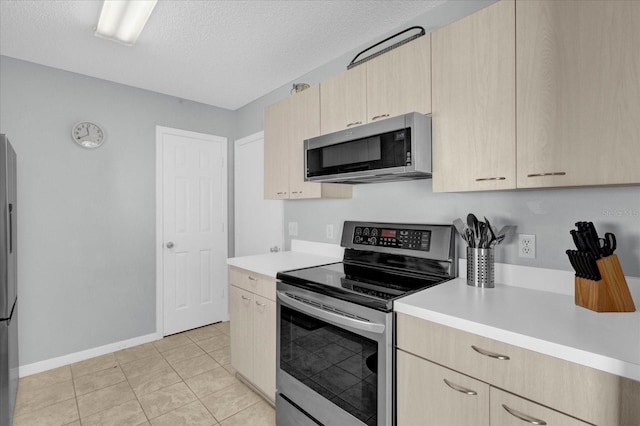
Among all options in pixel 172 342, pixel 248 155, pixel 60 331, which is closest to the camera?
pixel 60 331

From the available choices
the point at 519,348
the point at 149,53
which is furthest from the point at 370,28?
the point at 519,348

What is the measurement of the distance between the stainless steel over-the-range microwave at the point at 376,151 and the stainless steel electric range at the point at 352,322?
442 millimetres

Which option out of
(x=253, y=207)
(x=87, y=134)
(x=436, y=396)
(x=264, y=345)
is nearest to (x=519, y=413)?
(x=436, y=396)

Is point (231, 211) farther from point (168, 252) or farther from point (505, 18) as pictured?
point (505, 18)

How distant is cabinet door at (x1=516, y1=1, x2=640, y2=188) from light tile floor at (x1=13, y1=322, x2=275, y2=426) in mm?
2054

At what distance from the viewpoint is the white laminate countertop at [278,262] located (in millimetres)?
2088

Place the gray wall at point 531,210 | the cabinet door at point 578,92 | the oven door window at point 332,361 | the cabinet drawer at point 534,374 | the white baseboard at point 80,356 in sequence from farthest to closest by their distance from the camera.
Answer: the white baseboard at point 80,356 < the oven door window at point 332,361 < the gray wall at point 531,210 < the cabinet door at point 578,92 < the cabinet drawer at point 534,374

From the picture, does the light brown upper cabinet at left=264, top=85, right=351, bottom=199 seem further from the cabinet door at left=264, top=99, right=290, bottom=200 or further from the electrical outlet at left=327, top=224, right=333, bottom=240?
the electrical outlet at left=327, top=224, right=333, bottom=240

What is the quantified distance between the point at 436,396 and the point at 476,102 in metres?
1.20

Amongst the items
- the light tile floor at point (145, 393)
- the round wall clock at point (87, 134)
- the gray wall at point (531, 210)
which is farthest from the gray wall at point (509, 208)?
the round wall clock at point (87, 134)

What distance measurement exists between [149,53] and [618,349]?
300cm

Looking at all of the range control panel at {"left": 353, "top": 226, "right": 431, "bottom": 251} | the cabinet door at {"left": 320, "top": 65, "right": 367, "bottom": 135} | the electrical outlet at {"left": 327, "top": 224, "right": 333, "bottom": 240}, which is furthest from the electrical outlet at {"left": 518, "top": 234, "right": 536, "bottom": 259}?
the electrical outlet at {"left": 327, "top": 224, "right": 333, "bottom": 240}

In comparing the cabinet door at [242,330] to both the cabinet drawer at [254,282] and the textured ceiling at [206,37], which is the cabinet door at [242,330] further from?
the textured ceiling at [206,37]

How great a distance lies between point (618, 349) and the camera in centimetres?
89
